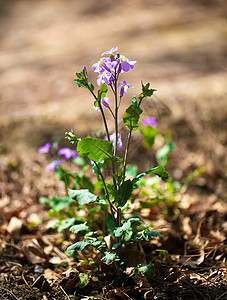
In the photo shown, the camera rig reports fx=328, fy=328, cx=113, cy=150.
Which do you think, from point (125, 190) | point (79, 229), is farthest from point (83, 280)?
point (125, 190)

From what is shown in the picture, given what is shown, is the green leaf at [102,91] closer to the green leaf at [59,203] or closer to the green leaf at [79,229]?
the green leaf at [79,229]

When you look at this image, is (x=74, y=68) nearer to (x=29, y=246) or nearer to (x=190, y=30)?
(x=190, y=30)

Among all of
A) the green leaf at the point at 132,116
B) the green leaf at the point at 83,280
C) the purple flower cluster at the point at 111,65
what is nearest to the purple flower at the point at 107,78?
the purple flower cluster at the point at 111,65

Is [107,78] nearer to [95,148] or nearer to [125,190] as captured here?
[95,148]

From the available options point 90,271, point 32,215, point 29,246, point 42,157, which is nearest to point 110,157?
point 90,271

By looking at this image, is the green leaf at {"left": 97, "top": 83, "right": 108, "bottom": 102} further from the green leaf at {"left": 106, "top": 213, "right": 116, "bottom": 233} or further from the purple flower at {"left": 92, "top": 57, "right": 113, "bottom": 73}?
the green leaf at {"left": 106, "top": 213, "right": 116, "bottom": 233}

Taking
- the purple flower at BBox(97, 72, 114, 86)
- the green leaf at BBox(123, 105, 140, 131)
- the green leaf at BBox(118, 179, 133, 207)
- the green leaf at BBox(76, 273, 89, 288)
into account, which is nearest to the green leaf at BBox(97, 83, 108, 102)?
the purple flower at BBox(97, 72, 114, 86)
